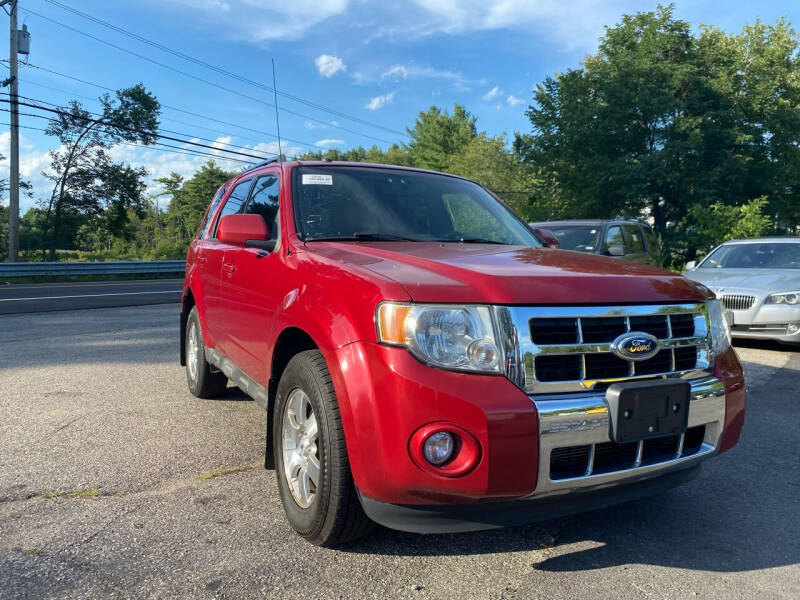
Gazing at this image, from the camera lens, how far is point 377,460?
2.16 m

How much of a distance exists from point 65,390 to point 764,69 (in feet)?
96.3

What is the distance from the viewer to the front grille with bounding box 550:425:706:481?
2238 millimetres

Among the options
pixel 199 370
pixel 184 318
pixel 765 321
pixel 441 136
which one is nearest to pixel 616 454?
pixel 199 370

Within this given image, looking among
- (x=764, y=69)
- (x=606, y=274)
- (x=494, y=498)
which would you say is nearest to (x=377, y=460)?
(x=494, y=498)

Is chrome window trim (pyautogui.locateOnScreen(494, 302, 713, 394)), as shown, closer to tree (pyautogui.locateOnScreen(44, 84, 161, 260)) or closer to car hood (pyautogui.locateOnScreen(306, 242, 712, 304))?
car hood (pyautogui.locateOnScreen(306, 242, 712, 304))

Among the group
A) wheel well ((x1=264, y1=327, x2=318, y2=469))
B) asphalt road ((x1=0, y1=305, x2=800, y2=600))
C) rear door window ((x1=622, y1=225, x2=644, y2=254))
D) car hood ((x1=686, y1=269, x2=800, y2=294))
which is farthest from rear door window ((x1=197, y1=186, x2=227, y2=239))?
rear door window ((x1=622, y1=225, x2=644, y2=254))

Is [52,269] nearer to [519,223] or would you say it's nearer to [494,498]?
[519,223]

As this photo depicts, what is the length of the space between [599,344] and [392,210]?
5.43ft

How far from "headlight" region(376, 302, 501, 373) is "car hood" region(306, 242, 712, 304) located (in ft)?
0.18

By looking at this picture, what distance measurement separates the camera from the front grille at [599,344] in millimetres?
2230

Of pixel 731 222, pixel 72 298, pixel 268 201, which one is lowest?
pixel 72 298

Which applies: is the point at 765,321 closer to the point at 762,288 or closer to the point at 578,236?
the point at 762,288

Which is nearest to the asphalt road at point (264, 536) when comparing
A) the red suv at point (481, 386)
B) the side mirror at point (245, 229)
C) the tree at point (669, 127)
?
the red suv at point (481, 386)

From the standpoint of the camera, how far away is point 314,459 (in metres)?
2.61
